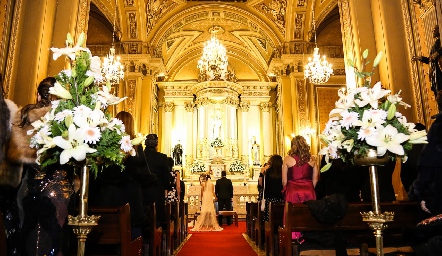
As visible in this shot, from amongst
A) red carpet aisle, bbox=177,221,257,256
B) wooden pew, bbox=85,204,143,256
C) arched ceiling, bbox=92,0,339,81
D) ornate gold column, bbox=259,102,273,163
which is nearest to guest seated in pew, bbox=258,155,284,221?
red carpet aisle, bbox=177,221,257,256

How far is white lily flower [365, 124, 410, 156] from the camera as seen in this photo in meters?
2.04

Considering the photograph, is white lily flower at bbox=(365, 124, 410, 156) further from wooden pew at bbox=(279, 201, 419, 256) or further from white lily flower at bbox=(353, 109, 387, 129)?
wooden pew at bbox=(279, 201, 419, 256)

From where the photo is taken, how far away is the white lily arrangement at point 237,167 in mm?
16922

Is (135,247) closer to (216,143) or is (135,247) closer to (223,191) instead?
(223,191)

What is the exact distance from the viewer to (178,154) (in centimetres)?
1716

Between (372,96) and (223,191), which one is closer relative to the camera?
(372,96)

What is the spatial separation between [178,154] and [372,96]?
15320 mm

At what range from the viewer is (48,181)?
238 cm

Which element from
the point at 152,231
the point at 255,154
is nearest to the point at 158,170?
the point at 152,231

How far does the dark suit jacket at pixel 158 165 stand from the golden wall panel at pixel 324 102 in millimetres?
9480

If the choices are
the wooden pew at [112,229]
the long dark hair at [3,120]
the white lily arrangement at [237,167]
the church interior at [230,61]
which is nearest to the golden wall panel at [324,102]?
the church interior at [230,61]

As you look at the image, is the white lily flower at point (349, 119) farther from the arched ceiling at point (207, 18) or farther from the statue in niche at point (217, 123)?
the statue in niche at point (217, 123)

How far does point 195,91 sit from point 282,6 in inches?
246

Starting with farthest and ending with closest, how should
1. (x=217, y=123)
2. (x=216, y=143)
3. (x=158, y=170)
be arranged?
(x=217, y=123)
(x=216, y=143)
(x=158, y=170)
